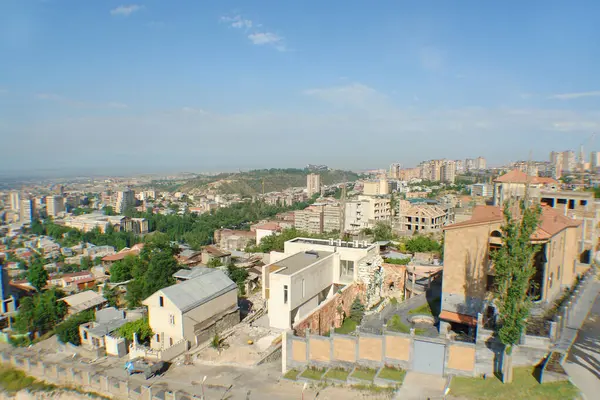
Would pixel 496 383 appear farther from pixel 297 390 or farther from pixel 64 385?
pixel 64 385

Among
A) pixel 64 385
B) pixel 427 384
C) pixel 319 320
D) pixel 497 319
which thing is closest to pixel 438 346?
pixel 427 384

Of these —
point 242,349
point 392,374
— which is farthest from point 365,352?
point 242,349

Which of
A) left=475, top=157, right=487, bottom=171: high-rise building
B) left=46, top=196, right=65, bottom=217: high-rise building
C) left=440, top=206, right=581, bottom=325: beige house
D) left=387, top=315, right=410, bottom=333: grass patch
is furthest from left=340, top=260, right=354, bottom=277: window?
left=475, top=157, right=487, bottom=171: high-rise building

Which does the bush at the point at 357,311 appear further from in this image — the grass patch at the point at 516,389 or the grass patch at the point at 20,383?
the grass patch at the point at 20,383

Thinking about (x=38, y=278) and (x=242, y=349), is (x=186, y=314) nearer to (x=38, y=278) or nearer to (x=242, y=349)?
(x=242, y=349)

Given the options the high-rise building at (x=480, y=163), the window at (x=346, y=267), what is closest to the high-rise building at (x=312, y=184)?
the high-rise building at (x=480, y=163)

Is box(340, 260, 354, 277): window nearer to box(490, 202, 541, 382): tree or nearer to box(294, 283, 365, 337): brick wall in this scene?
box(294, 283, 365, 337): brick wall
